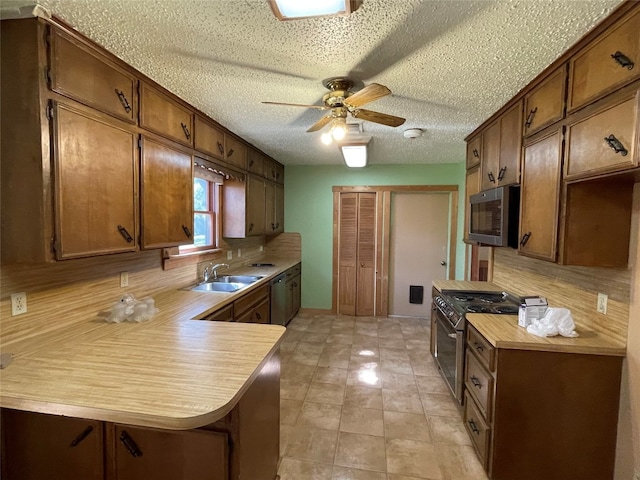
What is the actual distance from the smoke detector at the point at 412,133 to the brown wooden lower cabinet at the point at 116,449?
8.74 feet

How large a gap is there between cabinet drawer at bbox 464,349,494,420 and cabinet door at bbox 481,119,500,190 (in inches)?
55.4

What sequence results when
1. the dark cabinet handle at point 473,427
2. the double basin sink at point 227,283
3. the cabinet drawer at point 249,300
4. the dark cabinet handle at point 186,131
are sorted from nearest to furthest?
the dark cabinet handle at point 473,427 < the dark cabinet handle at point 186,131 < the cabinet drawer at point 249,300 < the double basin sink at point 227,283

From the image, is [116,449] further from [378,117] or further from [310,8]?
[378,117]

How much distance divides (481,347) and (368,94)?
1.66 metres

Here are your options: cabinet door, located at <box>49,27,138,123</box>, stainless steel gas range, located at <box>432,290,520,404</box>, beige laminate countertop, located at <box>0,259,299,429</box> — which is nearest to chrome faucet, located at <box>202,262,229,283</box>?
beige laminate countertop, located at <box>0,259,299,429</box>

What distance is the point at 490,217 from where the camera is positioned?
2354mm

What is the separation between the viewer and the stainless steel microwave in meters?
2.13

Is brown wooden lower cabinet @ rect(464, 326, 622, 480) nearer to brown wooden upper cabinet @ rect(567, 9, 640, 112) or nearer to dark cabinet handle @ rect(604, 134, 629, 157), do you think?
dark cabinet handle @ rect(604, 134, 629, 157)

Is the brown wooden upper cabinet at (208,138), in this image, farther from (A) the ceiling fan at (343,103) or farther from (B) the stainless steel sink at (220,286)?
(B) the stainless steel sink at (220,286)

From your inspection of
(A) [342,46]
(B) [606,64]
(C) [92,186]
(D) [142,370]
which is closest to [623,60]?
(B) [606,64]

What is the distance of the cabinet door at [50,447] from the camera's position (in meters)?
1.17

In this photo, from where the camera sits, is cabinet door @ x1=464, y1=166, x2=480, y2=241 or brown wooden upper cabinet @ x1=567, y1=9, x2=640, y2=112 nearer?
brown wooden upper cabinet @ x1=567, y1=9, x2=640, y2=112

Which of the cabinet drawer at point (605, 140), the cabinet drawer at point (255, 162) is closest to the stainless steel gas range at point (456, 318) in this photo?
the cabinet drawer at point (605, 140)

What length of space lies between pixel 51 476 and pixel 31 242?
0.98 meters
